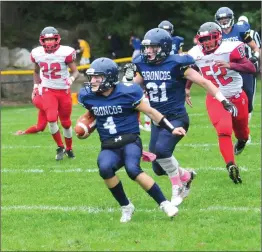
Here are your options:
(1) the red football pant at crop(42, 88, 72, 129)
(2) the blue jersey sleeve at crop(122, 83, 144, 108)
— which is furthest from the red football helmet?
(2) the blue jersey sleeve at crop(122, 83, 144, 108)

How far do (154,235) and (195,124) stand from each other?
290 inches

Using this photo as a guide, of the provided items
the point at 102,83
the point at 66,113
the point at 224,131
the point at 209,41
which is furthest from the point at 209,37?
the point at 66,113

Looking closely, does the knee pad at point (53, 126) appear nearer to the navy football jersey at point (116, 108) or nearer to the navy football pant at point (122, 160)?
the navy football jersey at point (116, 108)

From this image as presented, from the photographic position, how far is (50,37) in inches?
367

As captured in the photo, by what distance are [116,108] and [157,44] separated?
0.80 m

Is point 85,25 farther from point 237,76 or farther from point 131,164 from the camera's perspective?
point 131,164

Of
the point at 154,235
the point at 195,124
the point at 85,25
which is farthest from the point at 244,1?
the point at 154,235

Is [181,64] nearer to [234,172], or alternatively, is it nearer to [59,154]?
[234,172]

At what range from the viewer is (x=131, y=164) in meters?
5.83

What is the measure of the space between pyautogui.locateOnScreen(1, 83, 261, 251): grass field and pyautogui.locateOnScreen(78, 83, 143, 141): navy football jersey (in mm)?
708

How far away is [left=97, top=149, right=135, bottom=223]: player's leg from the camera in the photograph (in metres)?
5.85

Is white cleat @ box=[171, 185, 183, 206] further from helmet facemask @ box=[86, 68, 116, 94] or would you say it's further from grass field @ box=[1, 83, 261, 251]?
helmet facemask @ box=[86, 68, 116, 94]

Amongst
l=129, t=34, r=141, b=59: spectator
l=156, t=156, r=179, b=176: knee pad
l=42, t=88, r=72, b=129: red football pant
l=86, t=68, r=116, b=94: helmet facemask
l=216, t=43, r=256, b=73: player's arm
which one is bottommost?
l=129, t=34, r=141, b=59: spectator

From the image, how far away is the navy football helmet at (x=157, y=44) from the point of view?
255 inches
